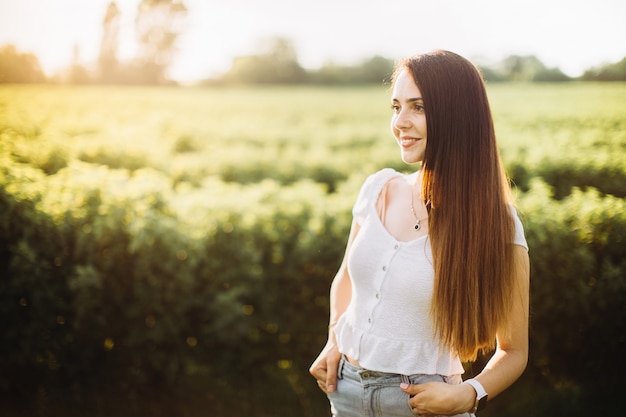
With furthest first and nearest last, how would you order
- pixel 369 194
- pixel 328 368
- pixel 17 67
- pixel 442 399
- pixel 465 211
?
pixel 17 67, pixel 369 194, pixel 328 368, pixel 465 211, pixel 442 399

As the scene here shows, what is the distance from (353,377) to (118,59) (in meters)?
5.90

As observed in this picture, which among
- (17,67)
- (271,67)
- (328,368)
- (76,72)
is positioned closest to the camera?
(328,368)

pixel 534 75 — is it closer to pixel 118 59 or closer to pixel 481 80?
pixel 481 80

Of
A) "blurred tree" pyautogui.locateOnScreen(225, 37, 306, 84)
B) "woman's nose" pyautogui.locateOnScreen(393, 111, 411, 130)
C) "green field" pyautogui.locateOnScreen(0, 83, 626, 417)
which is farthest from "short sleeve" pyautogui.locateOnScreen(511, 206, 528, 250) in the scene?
"blurred tree" pyautogui.locateOnScreen(225, 37, 306, 84)

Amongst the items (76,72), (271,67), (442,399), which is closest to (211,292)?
(442,399)

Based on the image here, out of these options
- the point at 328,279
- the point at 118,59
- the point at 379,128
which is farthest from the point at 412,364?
the point at 379,128

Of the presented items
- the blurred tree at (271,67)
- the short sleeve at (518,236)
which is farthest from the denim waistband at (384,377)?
the blurred tree at (271,67)

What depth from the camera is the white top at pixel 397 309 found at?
80.1 inches

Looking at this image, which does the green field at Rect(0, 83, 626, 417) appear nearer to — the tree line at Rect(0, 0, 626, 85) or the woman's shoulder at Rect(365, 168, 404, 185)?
the tree line at Rect(0, 0, 626, 85)

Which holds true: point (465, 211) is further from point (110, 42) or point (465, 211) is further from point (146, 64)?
point (146, 64)

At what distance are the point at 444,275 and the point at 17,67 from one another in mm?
5199

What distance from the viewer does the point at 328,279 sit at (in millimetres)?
4371

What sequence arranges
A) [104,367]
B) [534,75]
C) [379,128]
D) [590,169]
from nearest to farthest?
[104,367]
[590,169]
[534,75]
[379,128]

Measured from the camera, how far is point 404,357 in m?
2.03
